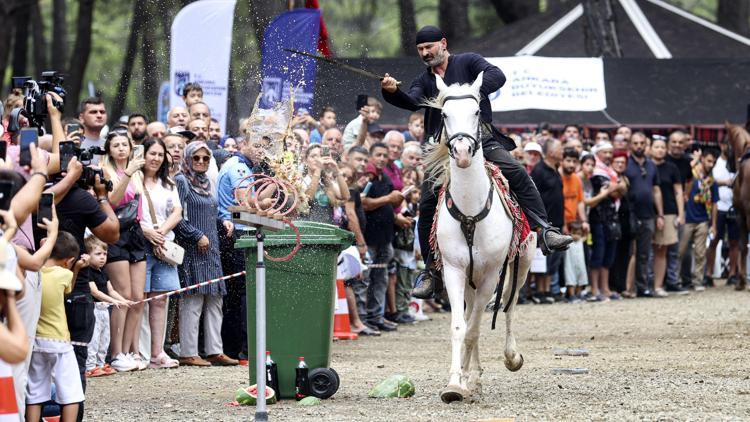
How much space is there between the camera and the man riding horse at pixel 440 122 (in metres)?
11.0

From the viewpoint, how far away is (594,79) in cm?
2533

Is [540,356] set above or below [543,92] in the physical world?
below

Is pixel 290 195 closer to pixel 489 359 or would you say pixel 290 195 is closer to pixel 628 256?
pixel 489 359

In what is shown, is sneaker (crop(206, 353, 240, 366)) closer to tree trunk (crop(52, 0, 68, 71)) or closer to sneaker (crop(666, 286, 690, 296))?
sneaker (crop(666, 286, 690, 296))

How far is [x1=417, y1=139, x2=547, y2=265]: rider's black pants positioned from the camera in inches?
446

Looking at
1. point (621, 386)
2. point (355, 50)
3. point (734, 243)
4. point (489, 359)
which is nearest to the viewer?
point (621, 386)

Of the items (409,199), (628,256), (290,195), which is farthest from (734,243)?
(290,195)

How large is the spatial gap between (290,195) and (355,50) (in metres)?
45.2

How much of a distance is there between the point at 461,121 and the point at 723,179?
14.9 meters

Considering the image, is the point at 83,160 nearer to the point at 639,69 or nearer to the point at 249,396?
the point at 249,396

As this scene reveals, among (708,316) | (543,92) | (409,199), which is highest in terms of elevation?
(543,92)

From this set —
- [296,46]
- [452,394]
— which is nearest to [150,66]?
[296,46]

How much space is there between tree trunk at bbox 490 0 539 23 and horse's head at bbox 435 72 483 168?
1254 inches

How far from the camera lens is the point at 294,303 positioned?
1088cm
